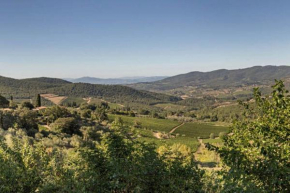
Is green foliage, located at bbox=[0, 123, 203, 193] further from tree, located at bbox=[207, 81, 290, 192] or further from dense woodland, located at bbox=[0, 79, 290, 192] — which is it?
tree, located at bbox=[207, 81, 290, 192]

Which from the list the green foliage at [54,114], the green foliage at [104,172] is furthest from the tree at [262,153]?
the green foliage at [54,114]

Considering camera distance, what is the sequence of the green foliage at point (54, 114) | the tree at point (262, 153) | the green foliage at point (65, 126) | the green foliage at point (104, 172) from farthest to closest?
1. the green foliage at point (54, 114)
2. the green foliage at point (65, 126)
3. the green foliage at point (104, 172)
4. the tree at point (262, 153)

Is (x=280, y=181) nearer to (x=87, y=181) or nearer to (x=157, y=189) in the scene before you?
(x=157, y=189)

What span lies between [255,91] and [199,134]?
8623 centimetres

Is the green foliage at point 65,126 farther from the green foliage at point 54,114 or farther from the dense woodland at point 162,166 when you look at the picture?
the dense woodland at point 162,166

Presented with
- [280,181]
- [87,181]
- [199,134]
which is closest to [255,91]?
[280,181]

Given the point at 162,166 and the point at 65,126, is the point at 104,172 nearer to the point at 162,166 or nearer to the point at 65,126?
the point at 162,166

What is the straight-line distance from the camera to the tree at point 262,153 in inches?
223

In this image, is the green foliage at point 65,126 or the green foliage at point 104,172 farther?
the green foliage at point 65,126

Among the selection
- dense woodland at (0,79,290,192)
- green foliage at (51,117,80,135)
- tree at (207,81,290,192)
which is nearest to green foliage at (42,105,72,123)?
green foliage at (51,117,80,135)

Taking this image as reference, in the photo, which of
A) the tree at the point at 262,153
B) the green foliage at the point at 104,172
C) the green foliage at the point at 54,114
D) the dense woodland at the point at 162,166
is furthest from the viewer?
the green foliage at the point at 54,114

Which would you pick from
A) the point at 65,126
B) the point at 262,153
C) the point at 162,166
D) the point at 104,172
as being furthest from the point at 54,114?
the point at 262,153

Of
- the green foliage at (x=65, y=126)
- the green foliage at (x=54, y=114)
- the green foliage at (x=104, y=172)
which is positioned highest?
the green foliage at (x=104, y=172)

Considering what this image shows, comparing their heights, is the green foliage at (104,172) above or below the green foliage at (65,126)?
above
